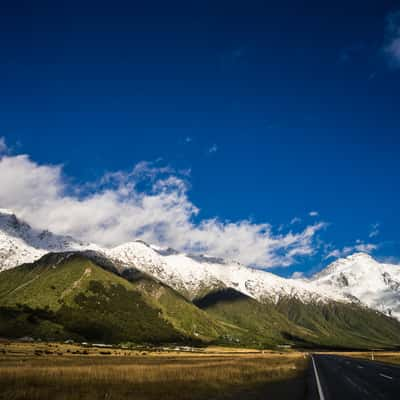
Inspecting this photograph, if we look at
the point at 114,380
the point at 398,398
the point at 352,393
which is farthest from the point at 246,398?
the point at 114,380

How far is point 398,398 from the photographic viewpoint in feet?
64.0

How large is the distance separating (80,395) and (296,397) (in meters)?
11.0

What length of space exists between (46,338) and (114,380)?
187m

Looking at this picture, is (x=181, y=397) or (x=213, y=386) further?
(x=213, y=386)

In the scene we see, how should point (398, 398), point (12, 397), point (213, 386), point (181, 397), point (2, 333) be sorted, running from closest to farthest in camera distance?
point (12, 397) < point (398, 398) < point (181, 397) < point (213, 386) < point (2, 333)

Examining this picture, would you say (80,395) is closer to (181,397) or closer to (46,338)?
(181,397)

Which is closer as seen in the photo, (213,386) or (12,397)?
(12,397)

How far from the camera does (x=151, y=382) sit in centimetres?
2750

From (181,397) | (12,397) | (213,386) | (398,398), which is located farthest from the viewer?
(213,386)

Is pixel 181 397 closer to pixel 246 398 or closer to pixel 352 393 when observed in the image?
pixel 246 398

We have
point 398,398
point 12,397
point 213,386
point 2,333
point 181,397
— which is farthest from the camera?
point 2,333

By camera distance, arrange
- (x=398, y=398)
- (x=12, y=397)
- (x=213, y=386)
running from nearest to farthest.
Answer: (x=12, y=397) < (x=398, y=398) < (x=213, y=386)

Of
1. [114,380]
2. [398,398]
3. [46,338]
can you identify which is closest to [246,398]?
[398,398]

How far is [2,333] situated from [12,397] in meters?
198
